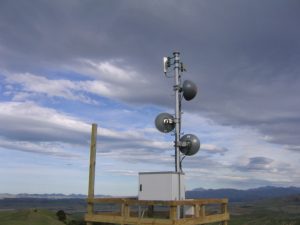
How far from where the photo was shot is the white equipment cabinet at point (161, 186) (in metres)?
17.6

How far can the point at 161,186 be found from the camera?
58.1 ft

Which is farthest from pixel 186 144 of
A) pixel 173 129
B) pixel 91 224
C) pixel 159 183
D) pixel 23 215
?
pixel 23 215

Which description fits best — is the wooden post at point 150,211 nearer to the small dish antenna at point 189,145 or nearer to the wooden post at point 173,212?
the wooden post at point 173,212

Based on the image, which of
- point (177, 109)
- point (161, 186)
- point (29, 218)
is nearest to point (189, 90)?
point (177, 109)

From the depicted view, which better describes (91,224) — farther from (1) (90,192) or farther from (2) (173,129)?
(2) (173,129)

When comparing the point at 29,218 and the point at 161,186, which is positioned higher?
the point at 161,186

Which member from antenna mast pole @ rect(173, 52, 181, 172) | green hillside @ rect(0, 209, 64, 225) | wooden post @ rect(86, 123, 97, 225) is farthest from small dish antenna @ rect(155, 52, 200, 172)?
green hillside @ rect(0, 209, 64, 225)

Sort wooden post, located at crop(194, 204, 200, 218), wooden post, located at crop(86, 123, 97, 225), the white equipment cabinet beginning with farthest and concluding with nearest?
wooden post, located at crop(86, 123, 97, 225)
the white equipment cabinet
wooden post, located at crop(194, 204, 200, 218)

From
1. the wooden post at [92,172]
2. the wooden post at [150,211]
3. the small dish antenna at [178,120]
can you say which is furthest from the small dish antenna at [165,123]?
the wooden post at [150,211]

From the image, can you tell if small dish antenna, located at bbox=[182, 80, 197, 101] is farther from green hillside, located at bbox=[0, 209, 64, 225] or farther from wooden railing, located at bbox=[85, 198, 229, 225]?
green hillside, located at bbox=[0, 209, 64, 225]

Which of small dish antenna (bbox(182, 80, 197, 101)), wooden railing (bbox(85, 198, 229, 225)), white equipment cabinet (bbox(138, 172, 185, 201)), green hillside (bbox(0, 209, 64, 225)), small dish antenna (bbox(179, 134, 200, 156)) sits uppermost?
small dish antenna (bbox(182, 80, 197, 101))

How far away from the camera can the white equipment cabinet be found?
57.6ft

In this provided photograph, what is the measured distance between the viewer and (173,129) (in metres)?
19.5

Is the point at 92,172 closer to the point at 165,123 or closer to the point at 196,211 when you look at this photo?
the point at 165,123
